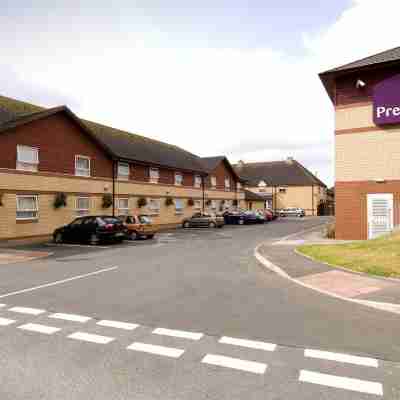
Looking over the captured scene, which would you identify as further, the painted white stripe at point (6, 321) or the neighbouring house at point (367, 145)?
the neighbouring house at point (367, 145)

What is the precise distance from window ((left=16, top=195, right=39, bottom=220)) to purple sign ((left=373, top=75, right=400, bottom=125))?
767 inches

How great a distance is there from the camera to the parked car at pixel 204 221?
3162 cm

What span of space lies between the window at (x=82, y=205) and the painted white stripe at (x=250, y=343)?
67.8 feet

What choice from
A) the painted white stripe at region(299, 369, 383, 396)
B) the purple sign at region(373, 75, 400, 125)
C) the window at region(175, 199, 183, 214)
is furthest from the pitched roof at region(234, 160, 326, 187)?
the painted white stripe at region(299, 369, 383, 396)

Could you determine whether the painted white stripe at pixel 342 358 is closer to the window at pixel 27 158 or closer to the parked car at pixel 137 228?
the parked car at pixel 137 228

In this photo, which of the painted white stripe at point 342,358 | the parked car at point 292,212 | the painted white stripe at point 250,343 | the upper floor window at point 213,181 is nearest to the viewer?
the painted white stripe at point 342,358

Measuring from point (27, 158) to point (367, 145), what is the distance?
62.1 feet

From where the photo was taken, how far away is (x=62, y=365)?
4.23m

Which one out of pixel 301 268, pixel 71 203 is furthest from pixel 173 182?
pixel 301 268

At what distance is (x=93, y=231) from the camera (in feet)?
59.6

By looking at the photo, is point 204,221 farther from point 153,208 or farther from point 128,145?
point 128,145

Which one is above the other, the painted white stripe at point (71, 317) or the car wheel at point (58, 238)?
the car wheel at point (58, 238)

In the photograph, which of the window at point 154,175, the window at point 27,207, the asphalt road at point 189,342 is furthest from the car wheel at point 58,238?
the window at point 154,175

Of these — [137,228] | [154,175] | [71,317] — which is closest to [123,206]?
[154,175]
